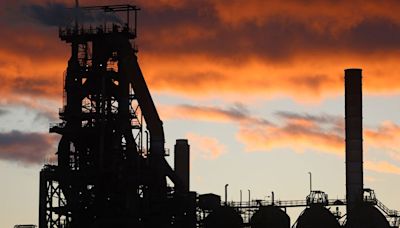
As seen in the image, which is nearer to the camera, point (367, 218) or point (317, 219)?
point (317, 219)

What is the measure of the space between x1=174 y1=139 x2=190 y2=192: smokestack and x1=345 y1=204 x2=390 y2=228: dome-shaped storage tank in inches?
582

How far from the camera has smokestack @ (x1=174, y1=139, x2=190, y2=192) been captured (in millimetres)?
99812

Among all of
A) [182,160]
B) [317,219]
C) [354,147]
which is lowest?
[317,219]

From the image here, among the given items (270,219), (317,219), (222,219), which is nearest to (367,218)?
(317,219)

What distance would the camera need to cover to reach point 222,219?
9181cm

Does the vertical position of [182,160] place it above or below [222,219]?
above

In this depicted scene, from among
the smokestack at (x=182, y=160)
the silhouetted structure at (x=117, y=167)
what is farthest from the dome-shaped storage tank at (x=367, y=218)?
the smokestack at (x=182, y=160)

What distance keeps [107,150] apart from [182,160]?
14439 millimetres

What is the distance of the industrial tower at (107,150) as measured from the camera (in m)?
86.9

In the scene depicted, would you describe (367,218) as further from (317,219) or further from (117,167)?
(117,167)

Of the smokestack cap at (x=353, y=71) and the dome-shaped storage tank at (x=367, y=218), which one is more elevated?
the smokestack cap at (x=353, y=71)

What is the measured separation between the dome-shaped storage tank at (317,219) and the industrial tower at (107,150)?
8523mm

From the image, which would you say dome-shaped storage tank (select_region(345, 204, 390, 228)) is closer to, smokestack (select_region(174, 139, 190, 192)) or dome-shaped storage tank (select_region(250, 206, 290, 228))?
dome-shaped storage tank (select_region(250, 206, 290, 228))

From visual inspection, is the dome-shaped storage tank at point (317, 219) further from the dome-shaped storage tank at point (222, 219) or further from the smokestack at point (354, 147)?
the dome-shaped storage tank at point (222, 219)
